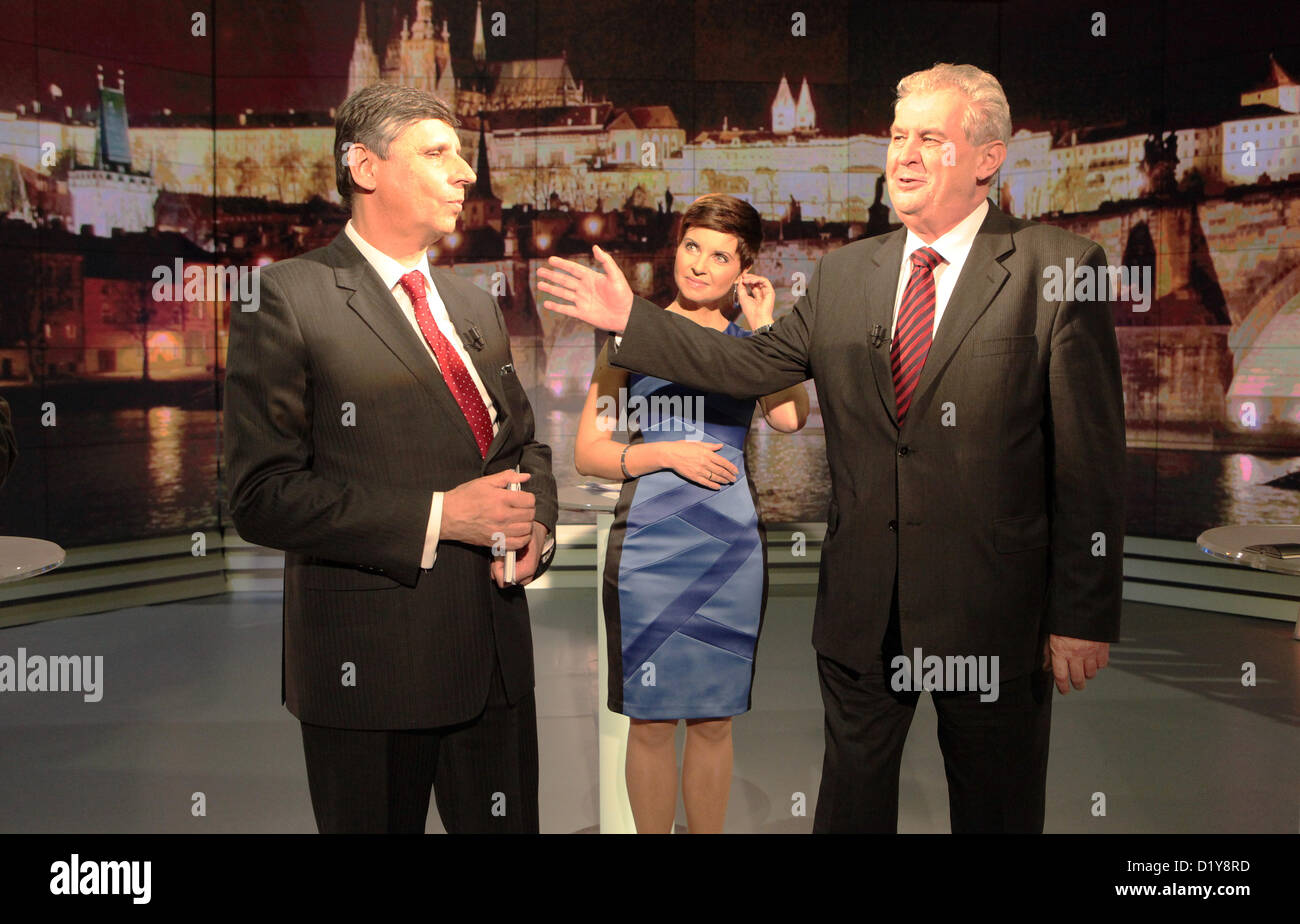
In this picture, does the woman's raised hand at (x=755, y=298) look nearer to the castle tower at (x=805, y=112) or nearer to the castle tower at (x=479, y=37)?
the castle tower at (x=805, y=112)

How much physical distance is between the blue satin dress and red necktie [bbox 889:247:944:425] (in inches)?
30.4

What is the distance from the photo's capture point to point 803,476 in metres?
7.88

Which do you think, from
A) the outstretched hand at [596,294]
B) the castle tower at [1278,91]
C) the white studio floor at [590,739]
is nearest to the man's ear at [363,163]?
the outstretched hand at [596,294]

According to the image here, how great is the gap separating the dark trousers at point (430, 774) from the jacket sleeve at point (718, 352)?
0.76m

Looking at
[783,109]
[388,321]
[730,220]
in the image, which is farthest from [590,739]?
[783,109]

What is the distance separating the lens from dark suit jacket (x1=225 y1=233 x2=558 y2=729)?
196cm

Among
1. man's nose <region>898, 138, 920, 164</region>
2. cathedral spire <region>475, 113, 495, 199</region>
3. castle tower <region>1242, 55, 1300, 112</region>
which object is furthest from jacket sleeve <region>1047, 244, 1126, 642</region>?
cathedral spire <region>475, 113, 495, 199</region>

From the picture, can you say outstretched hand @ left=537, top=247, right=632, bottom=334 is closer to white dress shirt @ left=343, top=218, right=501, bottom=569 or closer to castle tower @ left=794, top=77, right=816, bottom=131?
white dress shirt @ left=343, top=218, right=501, bottom=569

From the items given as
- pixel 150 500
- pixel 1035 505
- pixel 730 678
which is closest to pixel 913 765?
pixel 730 678

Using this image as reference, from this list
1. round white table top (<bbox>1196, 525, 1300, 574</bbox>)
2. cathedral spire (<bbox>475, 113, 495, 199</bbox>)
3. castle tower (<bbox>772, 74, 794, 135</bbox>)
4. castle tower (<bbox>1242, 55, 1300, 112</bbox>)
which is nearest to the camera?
round white table top (<bbox>1196, 525, 1300, 574</bbox>)

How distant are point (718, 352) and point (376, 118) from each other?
A: 0.87 m

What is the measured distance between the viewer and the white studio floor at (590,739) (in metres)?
3.84

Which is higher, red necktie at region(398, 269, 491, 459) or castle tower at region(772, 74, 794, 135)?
castle tower at region(772, 74, 794, 135)
